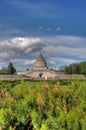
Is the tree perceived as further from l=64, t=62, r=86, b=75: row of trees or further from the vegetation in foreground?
the vegetation in foreground

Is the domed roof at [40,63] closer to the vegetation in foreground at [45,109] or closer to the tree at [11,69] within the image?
Result: the tree at [11,69]

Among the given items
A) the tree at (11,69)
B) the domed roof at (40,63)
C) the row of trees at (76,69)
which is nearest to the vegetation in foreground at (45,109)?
the domed roof at (40,63)

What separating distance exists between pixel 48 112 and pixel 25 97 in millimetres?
801

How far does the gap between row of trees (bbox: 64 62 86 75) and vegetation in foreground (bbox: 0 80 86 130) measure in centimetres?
15135

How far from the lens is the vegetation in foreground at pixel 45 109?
5.11m

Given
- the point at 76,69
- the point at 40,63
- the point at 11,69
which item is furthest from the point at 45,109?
the point at 11,69

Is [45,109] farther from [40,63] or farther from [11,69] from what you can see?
[11,69]

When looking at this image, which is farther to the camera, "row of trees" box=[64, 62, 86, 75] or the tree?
the tree

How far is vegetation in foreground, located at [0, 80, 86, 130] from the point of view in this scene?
5109 mm

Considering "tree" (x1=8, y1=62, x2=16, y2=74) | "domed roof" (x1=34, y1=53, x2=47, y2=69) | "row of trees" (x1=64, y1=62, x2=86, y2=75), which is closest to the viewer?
"domed roof" (x1=34, y1=53, x2=47, y2=69)

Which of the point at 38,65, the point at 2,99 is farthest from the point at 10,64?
the point at 2,99

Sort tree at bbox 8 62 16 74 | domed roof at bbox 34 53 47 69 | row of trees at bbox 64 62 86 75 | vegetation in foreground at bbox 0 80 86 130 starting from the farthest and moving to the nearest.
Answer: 1. tree at bbox 8 62 16 74
2. row of trees at bbox 64 62 86 75
3. domed roof at bbox 34 53 47 69
4. vegetation in foreground at bbox 0 80 86 130

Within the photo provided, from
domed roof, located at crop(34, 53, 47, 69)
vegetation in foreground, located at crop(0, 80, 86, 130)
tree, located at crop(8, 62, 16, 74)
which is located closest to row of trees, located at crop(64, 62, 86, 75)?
domed roof, located at crop(34, 53, 47, 69)

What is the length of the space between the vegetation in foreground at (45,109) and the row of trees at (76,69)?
15135 cm
